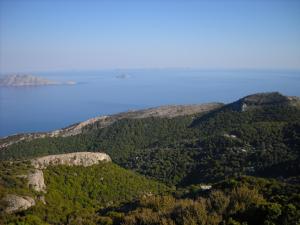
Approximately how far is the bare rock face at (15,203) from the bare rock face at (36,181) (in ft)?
10.1

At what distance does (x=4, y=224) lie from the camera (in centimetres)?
1759

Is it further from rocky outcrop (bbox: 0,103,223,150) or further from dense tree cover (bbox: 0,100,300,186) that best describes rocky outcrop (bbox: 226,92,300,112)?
rocky outcrop (bbox: 0,103,223,150)

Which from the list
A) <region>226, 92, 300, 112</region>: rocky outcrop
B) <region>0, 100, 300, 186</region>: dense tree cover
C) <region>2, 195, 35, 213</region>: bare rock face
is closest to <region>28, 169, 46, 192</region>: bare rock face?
<region>2, 195, 35, 213</region>: bare rock face

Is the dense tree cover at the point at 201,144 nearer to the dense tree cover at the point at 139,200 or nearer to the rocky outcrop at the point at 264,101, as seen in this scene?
the rocky outcrop at the point at 264,101

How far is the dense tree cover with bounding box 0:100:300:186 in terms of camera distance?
139 feet

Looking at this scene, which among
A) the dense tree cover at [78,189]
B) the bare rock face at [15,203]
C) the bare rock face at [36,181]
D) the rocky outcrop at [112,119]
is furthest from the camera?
the rocky outcrop at [112,119]

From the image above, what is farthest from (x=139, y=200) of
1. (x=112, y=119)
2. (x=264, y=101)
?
(x=112, y=119)

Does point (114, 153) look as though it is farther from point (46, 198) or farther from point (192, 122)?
point (46, 198)

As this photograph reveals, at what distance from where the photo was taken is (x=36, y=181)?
27.0 metres

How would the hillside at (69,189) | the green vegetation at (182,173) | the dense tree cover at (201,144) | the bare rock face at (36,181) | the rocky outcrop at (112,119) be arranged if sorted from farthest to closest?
A: the rocky outcrop at (112,119)
the dense tree cover at (201,144)
the bare rock face at (36,181)
the hillside at (69,189)
the green vegetation at (182,173)

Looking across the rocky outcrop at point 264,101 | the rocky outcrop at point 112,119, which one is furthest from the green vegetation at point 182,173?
the rocky outcrop at point 112,119

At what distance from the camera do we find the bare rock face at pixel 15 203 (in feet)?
70.1

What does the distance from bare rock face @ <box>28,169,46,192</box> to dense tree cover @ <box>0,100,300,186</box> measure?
19160 mm

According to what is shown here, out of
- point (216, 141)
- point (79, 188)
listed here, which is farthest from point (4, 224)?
point (216, 141)
